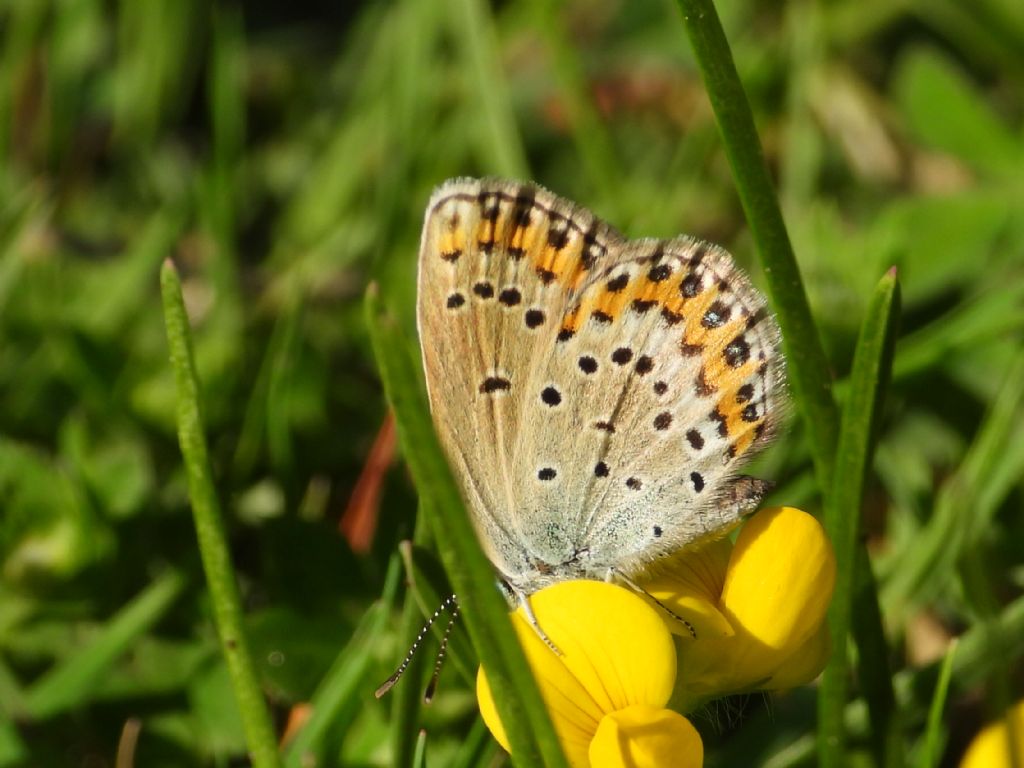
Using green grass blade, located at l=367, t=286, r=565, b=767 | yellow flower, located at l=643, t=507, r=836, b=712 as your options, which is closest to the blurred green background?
yellow flower, located at l=643, t=507, r=836, b=712

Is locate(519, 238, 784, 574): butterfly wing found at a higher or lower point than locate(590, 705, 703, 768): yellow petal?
higher

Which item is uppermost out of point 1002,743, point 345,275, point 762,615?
Answer: point 345,275

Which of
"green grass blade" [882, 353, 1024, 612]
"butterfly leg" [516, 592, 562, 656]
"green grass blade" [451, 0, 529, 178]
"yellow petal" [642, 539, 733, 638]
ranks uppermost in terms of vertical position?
"green grass blade" [451, 0, 529, 178]

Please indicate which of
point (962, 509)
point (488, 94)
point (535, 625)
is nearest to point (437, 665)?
point (535, 625)

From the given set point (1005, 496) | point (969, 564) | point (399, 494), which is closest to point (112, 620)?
point (399, 494)

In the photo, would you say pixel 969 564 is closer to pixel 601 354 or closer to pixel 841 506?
pixel 841 506

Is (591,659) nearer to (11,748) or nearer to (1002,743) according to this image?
(1002,743)

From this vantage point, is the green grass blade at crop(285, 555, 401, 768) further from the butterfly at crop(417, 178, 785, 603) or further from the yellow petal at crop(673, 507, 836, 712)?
the yellow petal at crop(673, 507, 836, 712)
